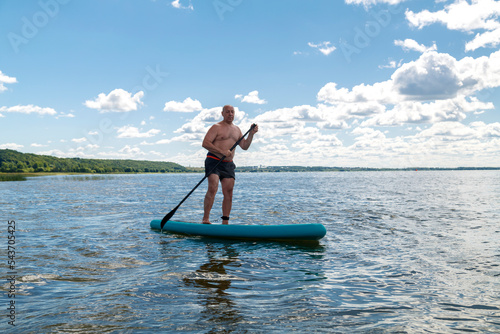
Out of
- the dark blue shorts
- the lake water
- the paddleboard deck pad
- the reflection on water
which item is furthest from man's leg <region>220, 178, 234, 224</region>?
the reflection on water

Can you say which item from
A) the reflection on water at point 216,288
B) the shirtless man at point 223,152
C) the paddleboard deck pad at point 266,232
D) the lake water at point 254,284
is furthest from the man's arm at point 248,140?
the reflection on water at point 216,288

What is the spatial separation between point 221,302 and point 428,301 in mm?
2717

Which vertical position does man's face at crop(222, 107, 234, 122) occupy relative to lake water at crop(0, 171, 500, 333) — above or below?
above

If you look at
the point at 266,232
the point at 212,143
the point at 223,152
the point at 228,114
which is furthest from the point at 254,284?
the point at 228,114

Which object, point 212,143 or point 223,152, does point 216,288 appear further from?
point 212,143

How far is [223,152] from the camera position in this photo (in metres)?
9.62

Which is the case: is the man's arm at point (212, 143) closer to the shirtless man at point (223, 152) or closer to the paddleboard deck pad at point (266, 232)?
the shirtless man at point (223, 152)

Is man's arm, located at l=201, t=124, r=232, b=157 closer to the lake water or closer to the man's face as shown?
the man's face

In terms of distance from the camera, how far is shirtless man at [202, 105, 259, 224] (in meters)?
9.68

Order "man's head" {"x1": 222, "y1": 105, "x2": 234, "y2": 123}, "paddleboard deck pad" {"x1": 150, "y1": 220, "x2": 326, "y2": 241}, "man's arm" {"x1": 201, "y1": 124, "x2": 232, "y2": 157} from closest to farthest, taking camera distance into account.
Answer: "paddleboard deck pad" {"x1": 150, "y1": 220, "x2": 326, "y2": 241} < "man's arm" {"x1": 201, "y1": 124, "x2": 232, "y2": 157} < "man's head" {"x1": 222, "y1": 105, "x2": 234, "y2": 123}

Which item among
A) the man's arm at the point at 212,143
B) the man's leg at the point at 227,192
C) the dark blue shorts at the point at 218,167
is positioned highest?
the man's arm at the point at 212,143

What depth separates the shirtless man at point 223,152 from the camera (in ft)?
31.8

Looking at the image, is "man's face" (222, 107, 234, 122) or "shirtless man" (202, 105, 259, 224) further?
"man's face" (222, 107, 234, 122)

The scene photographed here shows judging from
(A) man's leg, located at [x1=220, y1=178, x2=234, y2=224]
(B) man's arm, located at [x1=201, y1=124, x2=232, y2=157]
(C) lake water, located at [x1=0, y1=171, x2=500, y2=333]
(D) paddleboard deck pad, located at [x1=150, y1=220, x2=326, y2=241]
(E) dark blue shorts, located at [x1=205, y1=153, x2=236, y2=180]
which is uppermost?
(B) man's arm, located at [x1=201, y1=124, x2=232, y2=157]
